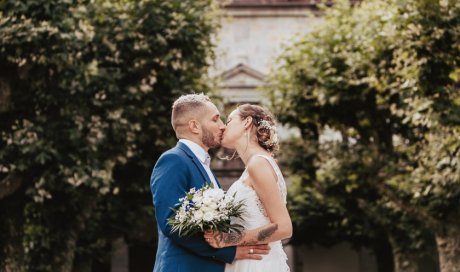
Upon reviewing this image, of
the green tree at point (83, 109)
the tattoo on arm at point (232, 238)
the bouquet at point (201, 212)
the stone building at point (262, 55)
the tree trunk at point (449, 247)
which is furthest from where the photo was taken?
the stone building at point (262, 55)

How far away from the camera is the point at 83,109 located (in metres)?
19.5

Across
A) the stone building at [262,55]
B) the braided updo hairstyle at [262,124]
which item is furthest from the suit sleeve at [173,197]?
the stone building at [262,55]

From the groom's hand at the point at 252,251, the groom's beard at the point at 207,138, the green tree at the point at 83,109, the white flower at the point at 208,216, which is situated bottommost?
the groom's hand at the point at 252,251

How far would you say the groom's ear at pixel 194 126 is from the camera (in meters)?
7.67

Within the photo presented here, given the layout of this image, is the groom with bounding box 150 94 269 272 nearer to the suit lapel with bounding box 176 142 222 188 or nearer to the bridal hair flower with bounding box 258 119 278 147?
the suit lapel with bounding box 176 142 222 188

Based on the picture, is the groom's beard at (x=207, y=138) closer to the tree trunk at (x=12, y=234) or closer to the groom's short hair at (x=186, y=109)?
the groom's short hair at (x=186, y=109)

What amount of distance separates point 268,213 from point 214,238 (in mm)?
558

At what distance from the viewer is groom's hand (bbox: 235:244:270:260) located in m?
7.57

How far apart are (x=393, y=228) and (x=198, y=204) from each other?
19.8 m

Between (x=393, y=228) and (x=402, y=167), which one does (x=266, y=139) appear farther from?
(x=393, y=228)

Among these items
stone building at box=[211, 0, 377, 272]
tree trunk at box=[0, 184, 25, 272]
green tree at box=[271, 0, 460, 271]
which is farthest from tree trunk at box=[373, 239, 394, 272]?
tree trunk at box=[0, 184, 25, 272]

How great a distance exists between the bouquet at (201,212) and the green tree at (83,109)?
9.79 metres

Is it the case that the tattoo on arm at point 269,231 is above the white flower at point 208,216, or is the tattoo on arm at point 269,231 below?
below

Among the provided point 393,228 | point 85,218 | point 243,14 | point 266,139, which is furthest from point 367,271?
point 266,139
